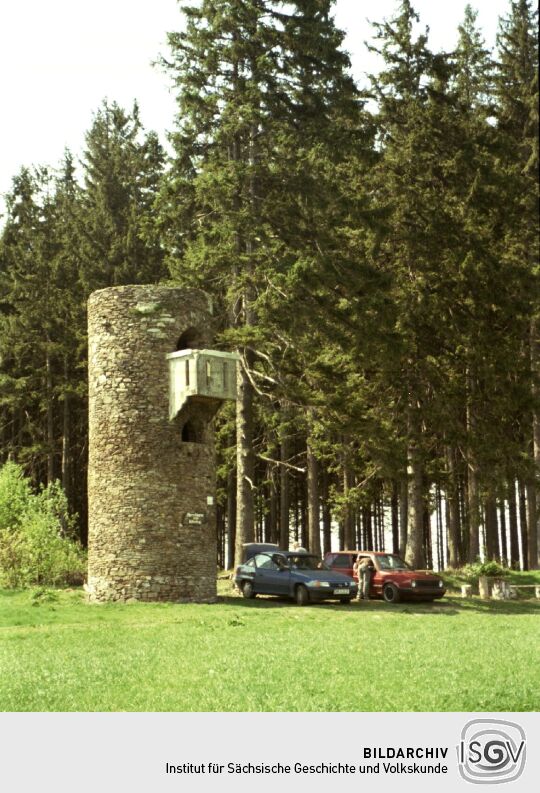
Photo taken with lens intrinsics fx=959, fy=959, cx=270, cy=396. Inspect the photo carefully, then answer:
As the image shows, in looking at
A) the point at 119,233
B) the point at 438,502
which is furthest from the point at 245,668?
the point at 438,502

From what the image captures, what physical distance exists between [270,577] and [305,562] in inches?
39.4

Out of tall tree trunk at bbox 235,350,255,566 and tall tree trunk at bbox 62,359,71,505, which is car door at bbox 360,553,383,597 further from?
tall tree trunk at bbox 62,359,71,505

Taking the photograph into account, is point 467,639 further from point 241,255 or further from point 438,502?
point 438,502

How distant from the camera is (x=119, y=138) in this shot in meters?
45.5

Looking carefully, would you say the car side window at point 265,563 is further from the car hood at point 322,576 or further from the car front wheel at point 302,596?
the car front wheel at point 302,596

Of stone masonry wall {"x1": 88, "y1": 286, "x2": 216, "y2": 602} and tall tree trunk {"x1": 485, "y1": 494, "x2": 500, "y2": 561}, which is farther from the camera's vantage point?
tall tree trunk {"x1": 485, "y1": 494, "x2": 500, "y2": 561}

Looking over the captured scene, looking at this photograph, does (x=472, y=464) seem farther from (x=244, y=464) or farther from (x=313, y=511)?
(x=244, y=464)

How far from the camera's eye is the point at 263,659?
13.5m

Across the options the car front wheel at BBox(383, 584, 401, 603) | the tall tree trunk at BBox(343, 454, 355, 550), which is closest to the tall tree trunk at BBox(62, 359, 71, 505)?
the tall tree trunk at BBox(343, 454, 355, 550)

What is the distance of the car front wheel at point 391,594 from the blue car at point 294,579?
143 cm

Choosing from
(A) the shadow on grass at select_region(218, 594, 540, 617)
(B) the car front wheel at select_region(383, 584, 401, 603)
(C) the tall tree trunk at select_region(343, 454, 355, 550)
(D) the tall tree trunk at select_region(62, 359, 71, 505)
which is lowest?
(A) the shadow on grass at select_region(218, 594, 540, 617)
